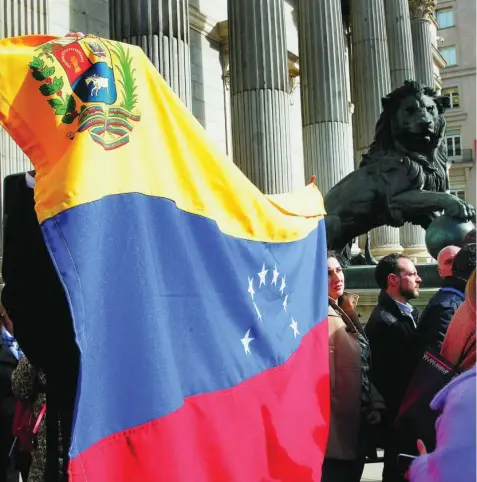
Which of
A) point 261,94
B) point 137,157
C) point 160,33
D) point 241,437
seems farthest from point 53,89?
point 261,94

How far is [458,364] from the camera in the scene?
2838mm

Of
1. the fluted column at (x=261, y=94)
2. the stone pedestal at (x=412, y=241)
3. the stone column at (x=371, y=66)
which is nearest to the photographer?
the fluted column at (x=261, y=94)

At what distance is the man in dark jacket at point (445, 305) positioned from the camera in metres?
3.33

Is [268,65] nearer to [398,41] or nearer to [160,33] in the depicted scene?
[160,33]

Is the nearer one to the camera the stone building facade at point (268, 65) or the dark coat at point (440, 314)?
the dark coat at point (440, 314)

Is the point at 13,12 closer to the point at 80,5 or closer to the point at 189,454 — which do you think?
the point at 80,5

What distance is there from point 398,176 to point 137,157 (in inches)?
236

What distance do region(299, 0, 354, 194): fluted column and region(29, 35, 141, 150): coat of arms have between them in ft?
41.6

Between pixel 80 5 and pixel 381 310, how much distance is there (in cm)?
1057

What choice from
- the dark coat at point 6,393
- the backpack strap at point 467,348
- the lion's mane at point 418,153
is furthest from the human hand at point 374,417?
the lion's mane at point 418,153

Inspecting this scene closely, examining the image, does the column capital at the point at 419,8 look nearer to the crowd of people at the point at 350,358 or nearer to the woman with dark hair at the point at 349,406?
the crowd of people at the point at 350,358

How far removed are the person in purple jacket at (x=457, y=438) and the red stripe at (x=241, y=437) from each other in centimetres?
109

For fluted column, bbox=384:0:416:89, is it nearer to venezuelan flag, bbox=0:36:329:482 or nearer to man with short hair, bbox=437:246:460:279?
man with short hair, bbox=437:246:460:279

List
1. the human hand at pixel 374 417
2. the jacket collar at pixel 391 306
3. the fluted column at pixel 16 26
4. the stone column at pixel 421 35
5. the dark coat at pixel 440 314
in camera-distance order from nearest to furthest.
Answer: the dark coat at pixel 440 314
the human hand at pixel 374 417
the jacket collar at pixel 391 306
the fluted column at pixel 16 26
the stone column at pixel 421 35
